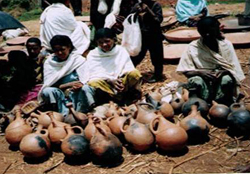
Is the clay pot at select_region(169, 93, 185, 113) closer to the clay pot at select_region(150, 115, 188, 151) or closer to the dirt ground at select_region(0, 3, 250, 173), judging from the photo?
the dirt ground at select_region(0, 3, 250, 173)

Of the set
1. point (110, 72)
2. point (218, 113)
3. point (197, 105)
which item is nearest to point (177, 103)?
point (197, 105)

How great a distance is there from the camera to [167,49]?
761 centimetres

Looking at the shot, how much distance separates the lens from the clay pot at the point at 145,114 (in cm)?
419

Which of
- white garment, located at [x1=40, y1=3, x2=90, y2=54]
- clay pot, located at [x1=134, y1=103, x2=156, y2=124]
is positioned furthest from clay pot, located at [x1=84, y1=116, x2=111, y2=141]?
white garment, located at [x1=40, y1=3, x2=90, y2=54]

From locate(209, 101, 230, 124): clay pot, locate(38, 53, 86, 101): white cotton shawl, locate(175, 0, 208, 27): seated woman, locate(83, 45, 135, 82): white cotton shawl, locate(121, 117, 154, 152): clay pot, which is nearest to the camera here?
locate(121, 117, 154, 152): clay pot

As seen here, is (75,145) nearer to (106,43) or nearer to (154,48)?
(106,43)

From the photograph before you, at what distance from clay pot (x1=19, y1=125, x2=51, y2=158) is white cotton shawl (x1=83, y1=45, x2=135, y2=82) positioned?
1526mm

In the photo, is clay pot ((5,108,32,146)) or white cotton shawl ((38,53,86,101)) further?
white cotton shawl ((38,53,86,101))

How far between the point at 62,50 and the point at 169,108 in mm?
1635

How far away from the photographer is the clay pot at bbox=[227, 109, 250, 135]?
4.05 meters

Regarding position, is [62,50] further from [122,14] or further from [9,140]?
[122,14]

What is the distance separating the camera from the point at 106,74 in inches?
206

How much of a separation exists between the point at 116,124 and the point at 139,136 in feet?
1.34

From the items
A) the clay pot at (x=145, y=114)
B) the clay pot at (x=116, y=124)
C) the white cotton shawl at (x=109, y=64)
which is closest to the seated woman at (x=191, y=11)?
the white cotton shawl at (x=109, y=64)
